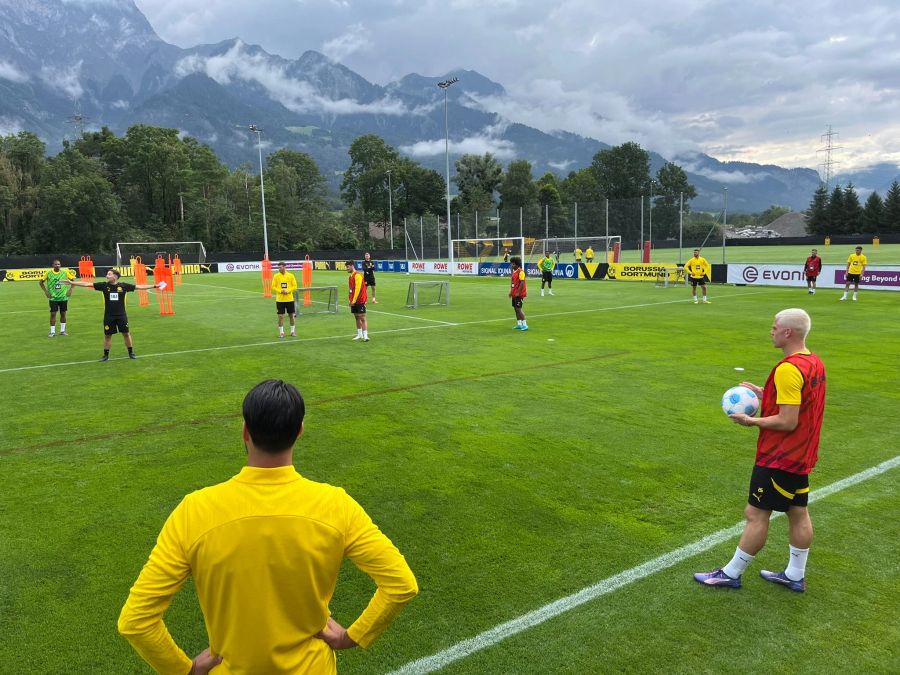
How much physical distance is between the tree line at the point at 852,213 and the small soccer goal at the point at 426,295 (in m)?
64.9

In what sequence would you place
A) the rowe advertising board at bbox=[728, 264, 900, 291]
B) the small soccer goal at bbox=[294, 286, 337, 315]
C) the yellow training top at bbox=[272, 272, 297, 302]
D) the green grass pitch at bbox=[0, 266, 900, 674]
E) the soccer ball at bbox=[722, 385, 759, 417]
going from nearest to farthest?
the green grass pitch at bbox=[0, 266, 900, 674]
the soccer ball at bbox=[722, 385, 759, 417]
the yellow training top at bbox=[272, 272, 297, 302]
the small soccer goal at bbox=[294, 286, 337, 315]
the rowe advertising board at bbox=[728, 264, 900, 291]

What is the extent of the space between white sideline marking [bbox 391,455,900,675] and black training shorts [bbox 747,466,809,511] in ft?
2.89

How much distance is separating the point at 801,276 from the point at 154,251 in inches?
2247

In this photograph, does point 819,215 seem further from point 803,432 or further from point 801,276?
point 803,432

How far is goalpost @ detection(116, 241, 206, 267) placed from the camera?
5212 cm

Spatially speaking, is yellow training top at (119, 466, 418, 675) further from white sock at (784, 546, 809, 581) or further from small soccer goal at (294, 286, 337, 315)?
small soccer goal at (294, 286, 337, 315)

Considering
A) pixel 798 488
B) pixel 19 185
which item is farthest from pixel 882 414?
pixel 19 185

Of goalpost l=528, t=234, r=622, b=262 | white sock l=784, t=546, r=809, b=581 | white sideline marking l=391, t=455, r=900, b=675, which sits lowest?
white sideline marking l=391, t=455, r=900, b=675

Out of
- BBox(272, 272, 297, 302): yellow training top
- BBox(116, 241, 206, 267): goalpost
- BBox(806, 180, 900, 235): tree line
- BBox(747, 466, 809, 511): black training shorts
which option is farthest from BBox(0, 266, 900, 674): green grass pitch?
BBox(806, 180, 900, 235): tree line

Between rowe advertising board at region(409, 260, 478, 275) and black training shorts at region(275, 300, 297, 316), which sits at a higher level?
rowe advertising board at region(409, 260, 478, 275)

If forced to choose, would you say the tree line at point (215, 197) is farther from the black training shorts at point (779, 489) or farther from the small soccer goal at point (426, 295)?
the black training shorts at point (779, 489)

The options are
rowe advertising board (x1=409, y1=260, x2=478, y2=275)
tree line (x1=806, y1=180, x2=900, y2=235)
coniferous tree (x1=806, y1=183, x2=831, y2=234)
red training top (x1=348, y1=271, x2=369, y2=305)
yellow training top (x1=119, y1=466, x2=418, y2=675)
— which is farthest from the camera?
coniferous tree (x1=806, y1=183, x2=831, y2=234)

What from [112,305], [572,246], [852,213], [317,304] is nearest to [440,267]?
[572,246]

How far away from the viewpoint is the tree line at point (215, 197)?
6319 cm
